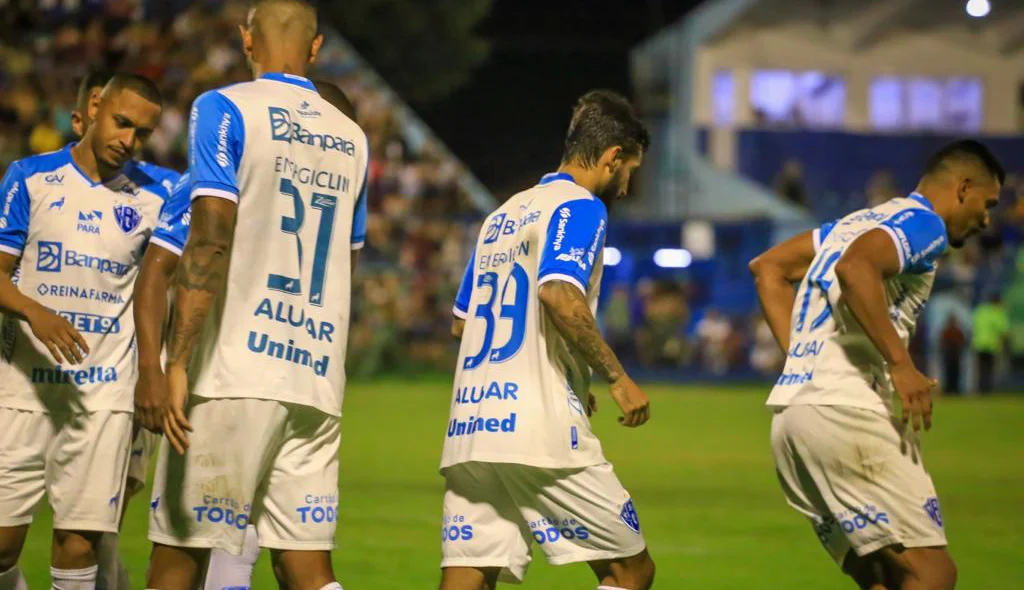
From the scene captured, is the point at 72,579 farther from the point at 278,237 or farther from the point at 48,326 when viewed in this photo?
the point at 278,237

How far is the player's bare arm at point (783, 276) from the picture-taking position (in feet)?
20.6

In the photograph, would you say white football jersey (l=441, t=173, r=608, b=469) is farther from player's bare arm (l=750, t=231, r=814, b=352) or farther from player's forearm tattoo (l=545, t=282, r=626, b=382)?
player's bare arm (l=750, t=231, r=814, b=352)

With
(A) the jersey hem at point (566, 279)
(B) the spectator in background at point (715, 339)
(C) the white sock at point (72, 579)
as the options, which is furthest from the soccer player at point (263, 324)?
(B) the spectator in background at point (715, 339)

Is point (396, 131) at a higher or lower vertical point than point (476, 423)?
higher

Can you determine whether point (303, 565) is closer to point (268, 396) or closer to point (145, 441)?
point (268, 396)

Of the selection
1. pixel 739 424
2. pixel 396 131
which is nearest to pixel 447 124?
pixel 396 131

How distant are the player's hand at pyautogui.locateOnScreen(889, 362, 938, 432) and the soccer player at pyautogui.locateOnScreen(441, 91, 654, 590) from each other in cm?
111

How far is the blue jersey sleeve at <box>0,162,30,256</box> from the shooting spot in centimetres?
586

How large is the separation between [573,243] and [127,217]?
213cm

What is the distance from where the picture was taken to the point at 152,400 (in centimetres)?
441

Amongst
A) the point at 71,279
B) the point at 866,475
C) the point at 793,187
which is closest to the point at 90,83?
the point at 71,279

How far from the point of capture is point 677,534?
989 centimetres

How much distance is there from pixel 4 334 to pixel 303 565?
81.0 inches

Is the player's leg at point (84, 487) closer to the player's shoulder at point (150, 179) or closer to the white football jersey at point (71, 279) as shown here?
the white football jersey at point (71, 279)
